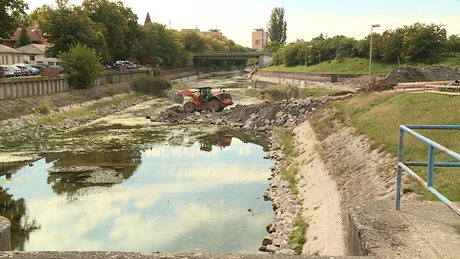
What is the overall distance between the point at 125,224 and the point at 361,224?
9.84 metres

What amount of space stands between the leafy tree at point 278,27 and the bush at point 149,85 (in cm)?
9318

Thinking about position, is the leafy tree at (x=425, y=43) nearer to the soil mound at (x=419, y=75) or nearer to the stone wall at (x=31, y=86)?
the soil mound at (x=419, y=75)

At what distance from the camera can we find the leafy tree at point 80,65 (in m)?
46.0

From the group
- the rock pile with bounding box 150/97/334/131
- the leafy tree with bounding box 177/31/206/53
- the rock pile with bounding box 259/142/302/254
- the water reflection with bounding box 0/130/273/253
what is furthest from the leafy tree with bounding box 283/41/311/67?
the rock pile with bounding box 259/142/302/254

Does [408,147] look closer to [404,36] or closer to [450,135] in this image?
[450,135]

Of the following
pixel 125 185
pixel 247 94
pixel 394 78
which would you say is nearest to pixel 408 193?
pixel 125 185

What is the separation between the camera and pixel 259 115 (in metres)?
36.6

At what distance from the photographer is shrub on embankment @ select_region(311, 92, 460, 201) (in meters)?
9.89

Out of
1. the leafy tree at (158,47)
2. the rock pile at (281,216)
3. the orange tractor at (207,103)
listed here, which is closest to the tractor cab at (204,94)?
the orange tractor at (207,103)

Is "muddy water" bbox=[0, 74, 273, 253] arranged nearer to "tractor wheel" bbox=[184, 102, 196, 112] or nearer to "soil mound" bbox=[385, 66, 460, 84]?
"tractor wheel" bbox=[184, 102, 196, 112]

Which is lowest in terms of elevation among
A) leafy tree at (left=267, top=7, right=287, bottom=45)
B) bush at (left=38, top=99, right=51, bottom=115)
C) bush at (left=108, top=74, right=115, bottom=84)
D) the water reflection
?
the water reflection

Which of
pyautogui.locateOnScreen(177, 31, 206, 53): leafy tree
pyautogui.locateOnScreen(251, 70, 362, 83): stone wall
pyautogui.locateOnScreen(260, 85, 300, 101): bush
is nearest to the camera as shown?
pyautogui.locateOnScreen(260, 85, 300, 101): bush

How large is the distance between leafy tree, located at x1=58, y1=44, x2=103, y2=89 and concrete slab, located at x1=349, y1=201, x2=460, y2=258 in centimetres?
4396

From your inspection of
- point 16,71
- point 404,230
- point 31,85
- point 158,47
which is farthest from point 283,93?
point 158,47
